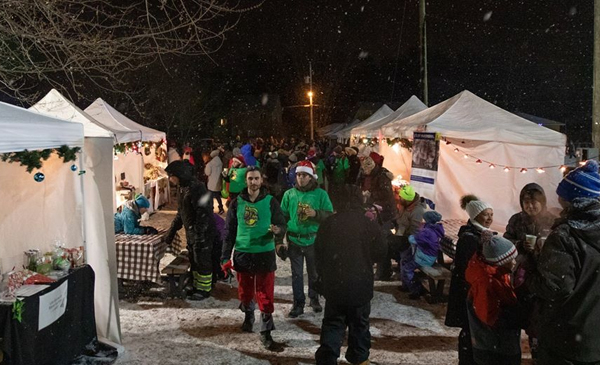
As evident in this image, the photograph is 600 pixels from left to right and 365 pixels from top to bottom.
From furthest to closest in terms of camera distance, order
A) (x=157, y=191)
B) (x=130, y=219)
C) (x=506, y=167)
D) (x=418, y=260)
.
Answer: (x=157, y=191), (x=506, y=167), (x=130, y=219), (x=418, y=260)

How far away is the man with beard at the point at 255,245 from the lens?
5.09 metres

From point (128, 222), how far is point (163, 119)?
30.5 meters

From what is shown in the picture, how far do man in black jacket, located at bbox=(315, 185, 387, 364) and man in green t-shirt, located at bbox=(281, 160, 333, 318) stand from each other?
1.35 metres

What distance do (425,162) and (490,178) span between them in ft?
5.19

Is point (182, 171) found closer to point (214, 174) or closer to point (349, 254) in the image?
point (349, 254)

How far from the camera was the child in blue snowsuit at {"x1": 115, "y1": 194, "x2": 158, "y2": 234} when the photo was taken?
693 centimetres

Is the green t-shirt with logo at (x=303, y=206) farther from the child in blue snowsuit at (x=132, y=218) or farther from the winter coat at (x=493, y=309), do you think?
the child in blue snowsuit at (x=132, y=218)

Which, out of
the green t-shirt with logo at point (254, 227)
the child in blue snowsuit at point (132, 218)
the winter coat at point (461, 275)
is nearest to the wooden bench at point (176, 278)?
the child in blue snowsuit at point (132, 218)

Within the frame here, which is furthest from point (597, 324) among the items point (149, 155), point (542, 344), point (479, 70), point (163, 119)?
point (479, 70)

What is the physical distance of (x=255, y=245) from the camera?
16.9 ft

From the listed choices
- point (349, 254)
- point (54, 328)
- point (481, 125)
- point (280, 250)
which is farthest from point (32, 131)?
point (481, 125)

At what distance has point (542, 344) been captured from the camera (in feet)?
9.86

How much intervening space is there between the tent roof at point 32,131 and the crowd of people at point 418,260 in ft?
6.10

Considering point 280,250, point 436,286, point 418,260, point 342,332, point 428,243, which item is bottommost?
point 436,286
